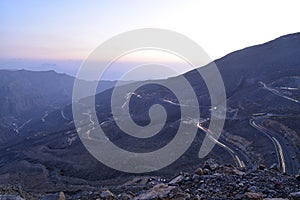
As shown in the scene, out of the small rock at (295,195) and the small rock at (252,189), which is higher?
the small rock at (295,195)

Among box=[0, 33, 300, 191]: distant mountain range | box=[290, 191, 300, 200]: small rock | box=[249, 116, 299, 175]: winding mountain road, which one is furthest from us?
box=[0, 33, 300, 191]: distant mountain range

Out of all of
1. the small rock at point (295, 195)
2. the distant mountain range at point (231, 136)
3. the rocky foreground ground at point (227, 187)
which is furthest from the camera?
the distant mountain range at point (231, 136)

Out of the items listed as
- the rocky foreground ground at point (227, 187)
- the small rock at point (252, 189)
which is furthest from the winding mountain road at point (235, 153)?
the small rock at point (252, 189)

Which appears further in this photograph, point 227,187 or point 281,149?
point 281,149

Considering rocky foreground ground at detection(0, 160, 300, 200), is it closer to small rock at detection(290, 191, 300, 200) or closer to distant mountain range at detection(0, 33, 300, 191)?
small rock at detection(290, 191, 300, 200)

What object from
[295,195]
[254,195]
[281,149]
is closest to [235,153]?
[281,149]

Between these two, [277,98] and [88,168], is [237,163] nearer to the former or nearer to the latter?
[88,168]

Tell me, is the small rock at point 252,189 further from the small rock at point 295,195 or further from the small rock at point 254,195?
the small rock at point 295,195

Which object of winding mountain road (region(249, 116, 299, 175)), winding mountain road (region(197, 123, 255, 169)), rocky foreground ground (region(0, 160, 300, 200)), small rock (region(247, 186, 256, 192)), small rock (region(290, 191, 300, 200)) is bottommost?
winding mountain road (region(197, 123, 255, 169))

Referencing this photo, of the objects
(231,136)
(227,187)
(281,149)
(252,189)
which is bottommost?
(231,136)

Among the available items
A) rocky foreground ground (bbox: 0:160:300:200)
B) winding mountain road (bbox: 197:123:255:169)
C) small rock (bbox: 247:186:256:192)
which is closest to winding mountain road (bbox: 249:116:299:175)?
winding mountain road (bbox: 197:123:255:169)

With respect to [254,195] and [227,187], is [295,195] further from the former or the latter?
[227,187]

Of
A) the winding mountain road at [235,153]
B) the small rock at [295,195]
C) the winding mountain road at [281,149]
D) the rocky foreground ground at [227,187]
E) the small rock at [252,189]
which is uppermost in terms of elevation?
the small rock at [295,195]

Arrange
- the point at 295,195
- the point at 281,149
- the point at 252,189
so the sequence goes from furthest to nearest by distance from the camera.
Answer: the point at 281,149 < the point at 252,189 < the point at 295,195
